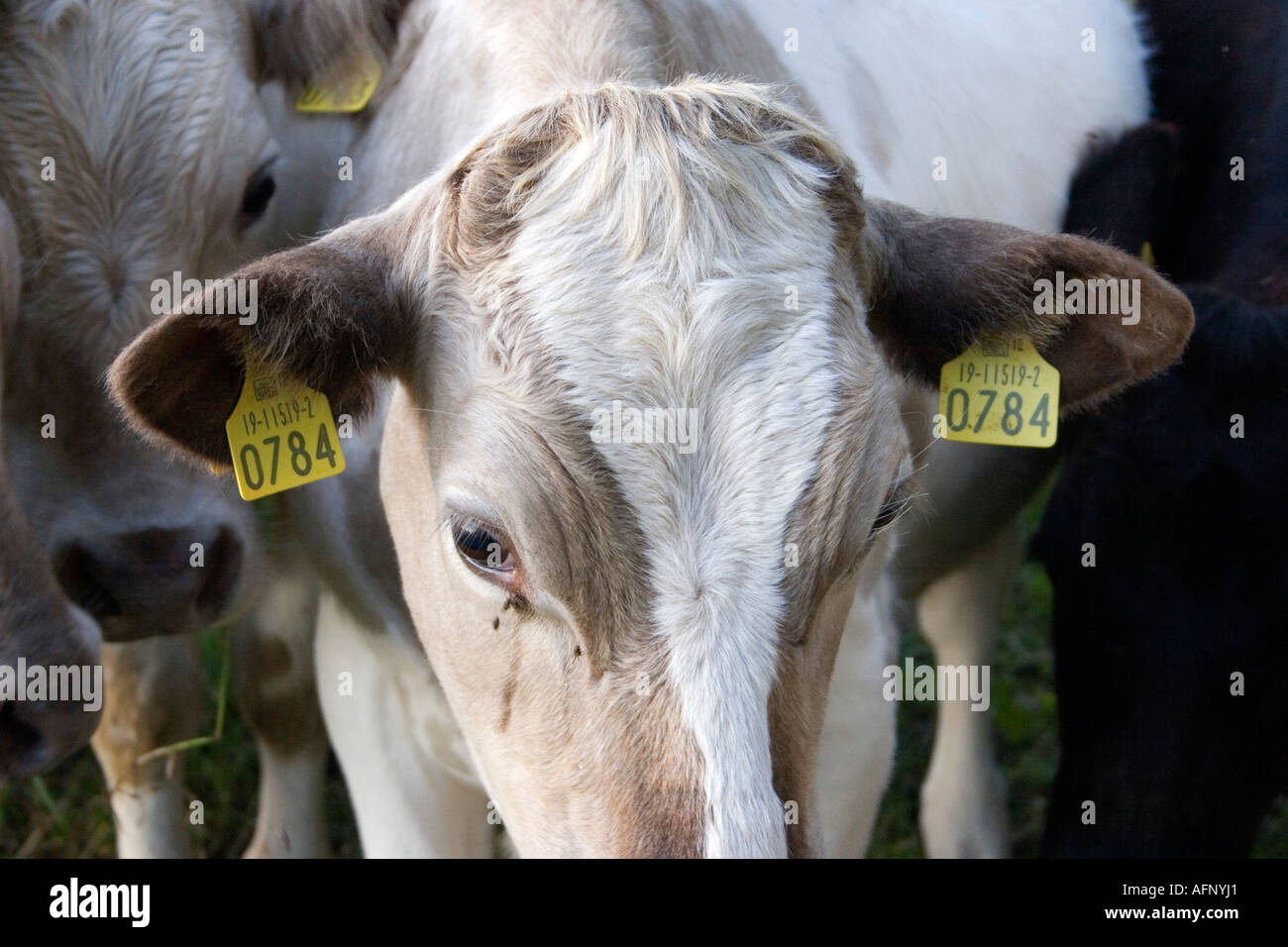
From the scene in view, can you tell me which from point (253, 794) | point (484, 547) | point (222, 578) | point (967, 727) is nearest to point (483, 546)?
point (484, 547)

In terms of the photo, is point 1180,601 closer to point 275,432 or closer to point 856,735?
point 856,735

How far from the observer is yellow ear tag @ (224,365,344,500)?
7.38 feet

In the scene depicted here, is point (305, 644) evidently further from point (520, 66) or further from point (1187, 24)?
point (1187, 24)

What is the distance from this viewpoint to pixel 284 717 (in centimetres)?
407

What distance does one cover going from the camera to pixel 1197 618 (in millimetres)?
3076

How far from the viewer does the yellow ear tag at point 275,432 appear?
2.25 metres

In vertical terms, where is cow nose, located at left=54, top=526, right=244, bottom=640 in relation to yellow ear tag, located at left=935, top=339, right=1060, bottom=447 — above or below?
below

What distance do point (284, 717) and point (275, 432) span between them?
197 centimetres

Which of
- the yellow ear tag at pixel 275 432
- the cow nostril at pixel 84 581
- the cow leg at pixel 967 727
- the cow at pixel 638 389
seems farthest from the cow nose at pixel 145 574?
the cow leg at pixel 967 727

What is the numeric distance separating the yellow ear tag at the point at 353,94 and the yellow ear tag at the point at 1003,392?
4.92 ft

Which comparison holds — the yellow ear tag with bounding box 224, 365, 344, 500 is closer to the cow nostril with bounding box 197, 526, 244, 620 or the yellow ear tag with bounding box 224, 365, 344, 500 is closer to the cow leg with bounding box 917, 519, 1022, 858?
the cow nostril with bounding box 197, 526, 244, 620

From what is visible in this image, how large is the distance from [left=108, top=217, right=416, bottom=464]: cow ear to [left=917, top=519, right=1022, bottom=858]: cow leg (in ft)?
8.23

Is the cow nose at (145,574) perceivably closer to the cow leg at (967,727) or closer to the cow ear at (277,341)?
the cow ear at (277,341)

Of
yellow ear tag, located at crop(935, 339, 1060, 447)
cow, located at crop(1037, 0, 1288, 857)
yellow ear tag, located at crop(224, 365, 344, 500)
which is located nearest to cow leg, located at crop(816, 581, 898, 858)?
cow, located at crop(1037, 0, 1288, 857)
